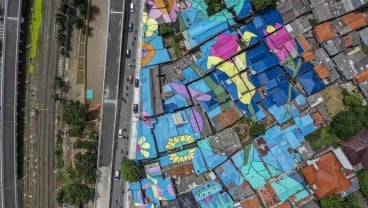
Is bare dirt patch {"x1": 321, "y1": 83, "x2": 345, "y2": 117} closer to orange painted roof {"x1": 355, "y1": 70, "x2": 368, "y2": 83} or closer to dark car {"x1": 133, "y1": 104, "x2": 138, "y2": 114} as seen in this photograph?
orange painted roof {"x1": 355, "y1": 70, "x2": 368, "y2": 83}

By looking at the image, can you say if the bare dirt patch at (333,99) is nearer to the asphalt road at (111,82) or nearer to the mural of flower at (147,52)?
the mural of flower at (147,52)

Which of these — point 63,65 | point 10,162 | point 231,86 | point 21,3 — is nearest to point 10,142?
point 10,162

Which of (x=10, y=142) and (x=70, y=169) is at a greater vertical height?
(x=10, y=142)

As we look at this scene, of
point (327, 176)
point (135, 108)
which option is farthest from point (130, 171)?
point (327, 176)

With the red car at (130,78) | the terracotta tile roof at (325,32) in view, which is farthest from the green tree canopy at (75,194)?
the terracotta tile roof at (325,32)

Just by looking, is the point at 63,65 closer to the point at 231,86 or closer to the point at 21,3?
the point at 21,3

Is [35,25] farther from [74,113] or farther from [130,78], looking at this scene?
[130,78]

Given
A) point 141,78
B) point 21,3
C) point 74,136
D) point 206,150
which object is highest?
point 21,3
